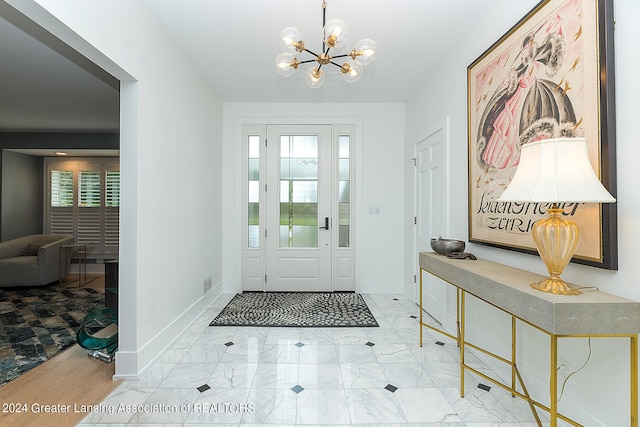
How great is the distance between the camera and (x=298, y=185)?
14.5 ft

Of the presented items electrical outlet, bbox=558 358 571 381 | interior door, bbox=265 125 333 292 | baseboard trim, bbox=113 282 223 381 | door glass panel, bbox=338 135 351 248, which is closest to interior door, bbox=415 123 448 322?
door glass panel, bbox=338 135 351 248

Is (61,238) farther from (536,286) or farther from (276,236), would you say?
(536,286)

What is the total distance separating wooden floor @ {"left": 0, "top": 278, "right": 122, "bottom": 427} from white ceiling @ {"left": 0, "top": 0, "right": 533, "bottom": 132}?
2.65 meters

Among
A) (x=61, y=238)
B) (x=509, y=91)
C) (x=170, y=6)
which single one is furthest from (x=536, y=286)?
(x=61, y=238)

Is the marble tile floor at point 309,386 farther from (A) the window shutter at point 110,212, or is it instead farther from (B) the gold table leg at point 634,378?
(A) the window shutter at point 110,212

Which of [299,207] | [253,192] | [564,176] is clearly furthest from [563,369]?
[253,192]

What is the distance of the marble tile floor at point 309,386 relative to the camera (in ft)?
5.76

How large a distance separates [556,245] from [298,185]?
340 centimetres

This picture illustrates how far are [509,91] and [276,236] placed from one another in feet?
10.7

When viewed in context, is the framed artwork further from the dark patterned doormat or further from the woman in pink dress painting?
the dark patterned doormat

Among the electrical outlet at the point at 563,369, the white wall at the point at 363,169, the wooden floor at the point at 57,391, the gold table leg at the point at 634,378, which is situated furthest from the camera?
the white wall at the point at 363,169

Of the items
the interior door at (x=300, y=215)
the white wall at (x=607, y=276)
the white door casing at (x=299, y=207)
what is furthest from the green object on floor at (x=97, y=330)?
the white wall at (x=607, y=276)

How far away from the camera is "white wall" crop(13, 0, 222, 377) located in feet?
5.96

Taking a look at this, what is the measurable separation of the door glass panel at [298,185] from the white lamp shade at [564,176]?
324cm
